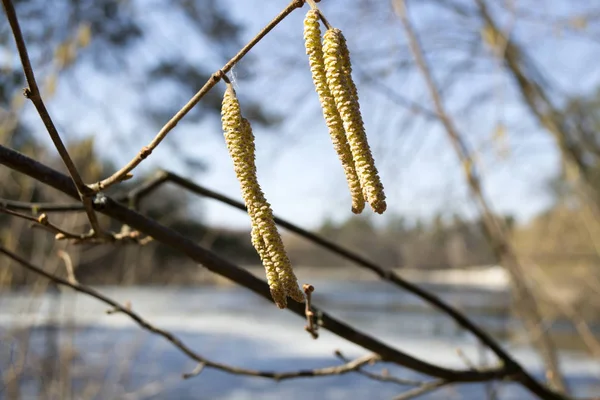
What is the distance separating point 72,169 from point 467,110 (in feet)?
8.15

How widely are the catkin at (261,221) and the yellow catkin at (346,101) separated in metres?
0.05

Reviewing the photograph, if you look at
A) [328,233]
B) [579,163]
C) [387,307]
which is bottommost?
[579,163]

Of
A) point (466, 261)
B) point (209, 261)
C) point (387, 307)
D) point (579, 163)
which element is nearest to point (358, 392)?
point (466, 261)

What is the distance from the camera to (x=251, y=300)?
8.61m

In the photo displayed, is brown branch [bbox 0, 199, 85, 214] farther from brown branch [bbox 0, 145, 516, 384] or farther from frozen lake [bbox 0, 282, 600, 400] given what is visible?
frozen lake [bbox 0, 282, 600, 400]

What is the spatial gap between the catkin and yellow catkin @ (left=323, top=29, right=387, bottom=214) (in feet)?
0.16

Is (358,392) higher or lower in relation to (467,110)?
lower

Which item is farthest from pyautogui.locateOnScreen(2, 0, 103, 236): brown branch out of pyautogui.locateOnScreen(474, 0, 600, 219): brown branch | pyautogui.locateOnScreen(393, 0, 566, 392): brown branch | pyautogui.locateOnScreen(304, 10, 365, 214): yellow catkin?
pyautogui.locateOnScreen(474, 0, 600, 219): brown branch

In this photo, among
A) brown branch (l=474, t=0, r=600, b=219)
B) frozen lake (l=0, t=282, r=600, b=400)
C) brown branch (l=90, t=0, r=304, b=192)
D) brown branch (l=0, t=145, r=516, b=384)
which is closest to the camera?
brown branch (l=90, t=0, r=304, b=192)

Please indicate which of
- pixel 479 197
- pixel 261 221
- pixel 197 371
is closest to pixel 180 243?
pixel 261 221

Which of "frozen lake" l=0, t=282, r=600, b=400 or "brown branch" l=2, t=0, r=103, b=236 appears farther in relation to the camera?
"frozen lake" l=0, t=282, r=600, b=400

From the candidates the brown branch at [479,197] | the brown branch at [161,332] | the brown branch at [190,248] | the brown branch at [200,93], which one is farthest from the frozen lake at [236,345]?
the brown branch at [200,93]

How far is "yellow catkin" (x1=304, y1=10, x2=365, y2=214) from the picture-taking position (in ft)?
0.98

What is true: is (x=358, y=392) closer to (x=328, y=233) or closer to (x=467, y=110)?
(x=328, y=233)
